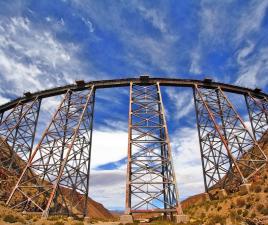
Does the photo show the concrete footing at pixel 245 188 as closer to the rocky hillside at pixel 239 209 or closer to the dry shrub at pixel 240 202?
the rocky hillside at pixel 239 209

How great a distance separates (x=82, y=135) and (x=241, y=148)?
13.5 metres

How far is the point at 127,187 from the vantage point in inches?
712

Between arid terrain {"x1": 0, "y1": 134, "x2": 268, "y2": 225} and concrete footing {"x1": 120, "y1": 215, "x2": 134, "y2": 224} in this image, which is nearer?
arid terrain {"x1": 0, "y1": 134, "x2": 268, "y2": 225}

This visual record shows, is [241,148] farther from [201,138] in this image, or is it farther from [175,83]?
[175,83]

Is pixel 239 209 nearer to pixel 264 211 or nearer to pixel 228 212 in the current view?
pixel 228 212

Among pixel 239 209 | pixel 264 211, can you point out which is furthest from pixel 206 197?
pixel 264 211

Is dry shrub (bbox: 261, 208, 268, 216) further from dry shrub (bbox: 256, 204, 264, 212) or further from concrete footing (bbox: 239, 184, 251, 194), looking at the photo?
concrete footing (bbox: 239, 184, 251, 194)

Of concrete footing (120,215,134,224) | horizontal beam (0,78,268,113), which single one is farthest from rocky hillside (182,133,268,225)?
horizontal beam (0,78,268,113)

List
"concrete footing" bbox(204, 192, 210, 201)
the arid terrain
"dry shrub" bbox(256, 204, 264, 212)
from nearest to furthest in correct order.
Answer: the arid terrain → "dry shrub" bbox(256, 204, 264, 212) → "concrete footing" bbox(204, 192, 210, 201)

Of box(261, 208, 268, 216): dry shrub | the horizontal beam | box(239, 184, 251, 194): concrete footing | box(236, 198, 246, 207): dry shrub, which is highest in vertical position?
the horizontal beam

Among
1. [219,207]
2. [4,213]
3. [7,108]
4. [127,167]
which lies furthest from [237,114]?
[7,108]

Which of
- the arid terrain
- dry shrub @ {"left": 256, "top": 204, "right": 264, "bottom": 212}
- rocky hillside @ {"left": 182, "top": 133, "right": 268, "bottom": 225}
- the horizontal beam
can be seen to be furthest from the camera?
the horizontal beam

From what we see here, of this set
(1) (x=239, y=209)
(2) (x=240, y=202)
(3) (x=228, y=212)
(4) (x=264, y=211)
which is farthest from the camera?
(2) (x=240, y=202)

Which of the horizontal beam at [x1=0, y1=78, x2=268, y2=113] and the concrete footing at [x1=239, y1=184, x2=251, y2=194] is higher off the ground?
the horizontal beam at [x1=0, y1=78, x2=268, y2=113]
